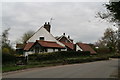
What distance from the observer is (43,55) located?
146 ft

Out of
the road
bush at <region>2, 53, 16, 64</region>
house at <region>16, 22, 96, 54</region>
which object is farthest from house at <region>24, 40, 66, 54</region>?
the road

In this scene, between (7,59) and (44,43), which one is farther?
Answer: (44,43)

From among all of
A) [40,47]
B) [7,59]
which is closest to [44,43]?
[40,47]

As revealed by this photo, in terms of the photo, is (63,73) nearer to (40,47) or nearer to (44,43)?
(40,47)

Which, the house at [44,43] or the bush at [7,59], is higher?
the house at [44,43]

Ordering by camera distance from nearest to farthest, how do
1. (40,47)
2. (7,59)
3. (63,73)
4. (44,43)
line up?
(63,73) < (7,59) < (40,47) < (44,43)

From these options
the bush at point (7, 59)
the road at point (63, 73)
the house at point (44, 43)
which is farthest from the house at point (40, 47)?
the road at point (63, 73)

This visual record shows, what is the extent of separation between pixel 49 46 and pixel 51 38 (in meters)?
8.14

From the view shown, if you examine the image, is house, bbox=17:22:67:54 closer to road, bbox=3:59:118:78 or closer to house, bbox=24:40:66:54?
house, bbox=24:40:66:54

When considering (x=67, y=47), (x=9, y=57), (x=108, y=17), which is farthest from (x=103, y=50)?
(x=108, y=17)

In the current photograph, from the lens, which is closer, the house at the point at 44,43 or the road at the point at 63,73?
the road at the point at 63,73

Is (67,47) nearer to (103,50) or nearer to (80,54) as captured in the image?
(80,54)

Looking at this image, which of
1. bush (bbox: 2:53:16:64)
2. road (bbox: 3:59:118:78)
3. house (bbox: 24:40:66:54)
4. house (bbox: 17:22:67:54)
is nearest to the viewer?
road (bbox: 3:59:118:78)

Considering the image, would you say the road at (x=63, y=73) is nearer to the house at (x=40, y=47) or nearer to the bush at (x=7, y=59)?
the bush at (x=7, y=59)
